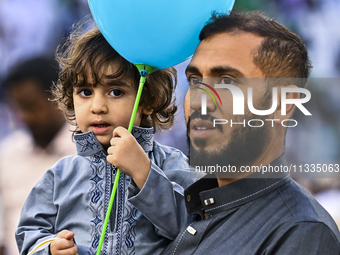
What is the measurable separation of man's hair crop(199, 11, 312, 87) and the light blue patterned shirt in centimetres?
50

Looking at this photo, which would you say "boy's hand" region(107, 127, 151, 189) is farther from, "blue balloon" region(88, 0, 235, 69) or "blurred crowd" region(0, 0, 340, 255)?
"blurred crowd" region(0, 0, 340, 255)

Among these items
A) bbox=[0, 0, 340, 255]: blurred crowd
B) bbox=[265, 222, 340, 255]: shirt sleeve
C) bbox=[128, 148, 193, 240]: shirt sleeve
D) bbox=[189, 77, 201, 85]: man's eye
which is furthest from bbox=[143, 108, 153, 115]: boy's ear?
bbox=[0, 0, 340, 255]: blurred crowd

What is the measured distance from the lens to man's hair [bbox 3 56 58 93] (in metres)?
3.15

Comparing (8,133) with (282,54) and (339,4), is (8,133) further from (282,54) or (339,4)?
(339,4)

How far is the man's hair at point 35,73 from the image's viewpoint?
3152mm

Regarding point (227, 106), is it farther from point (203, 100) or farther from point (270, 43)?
point (270, 43)

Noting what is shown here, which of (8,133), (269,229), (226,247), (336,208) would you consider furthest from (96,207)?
(336,208)

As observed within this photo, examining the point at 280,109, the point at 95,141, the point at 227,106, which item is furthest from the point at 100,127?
the point at 280,109

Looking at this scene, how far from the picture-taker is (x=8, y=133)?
10.3ft

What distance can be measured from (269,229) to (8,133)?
2549 mm

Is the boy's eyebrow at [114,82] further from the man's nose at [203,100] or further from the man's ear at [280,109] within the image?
the man's ear at [280,109]

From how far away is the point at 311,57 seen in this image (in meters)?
3.35

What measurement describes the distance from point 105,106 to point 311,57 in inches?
92.1

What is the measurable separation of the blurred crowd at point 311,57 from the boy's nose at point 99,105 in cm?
144
